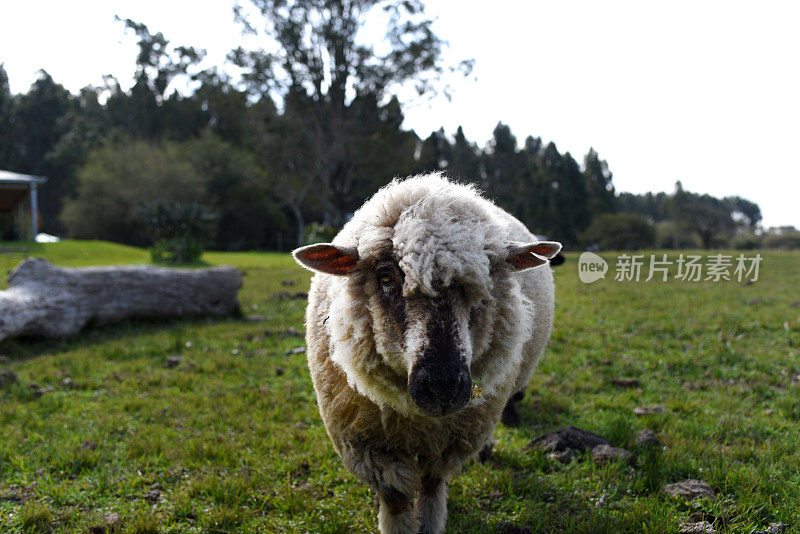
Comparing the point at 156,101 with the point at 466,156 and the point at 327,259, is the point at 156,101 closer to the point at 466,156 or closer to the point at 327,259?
the point at 466,156

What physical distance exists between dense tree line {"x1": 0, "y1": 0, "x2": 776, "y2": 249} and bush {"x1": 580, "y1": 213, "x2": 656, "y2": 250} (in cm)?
13

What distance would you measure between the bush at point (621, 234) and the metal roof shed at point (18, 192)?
31.2m

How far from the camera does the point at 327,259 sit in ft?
8.98

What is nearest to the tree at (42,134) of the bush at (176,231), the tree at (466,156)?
the tree at (466,156)

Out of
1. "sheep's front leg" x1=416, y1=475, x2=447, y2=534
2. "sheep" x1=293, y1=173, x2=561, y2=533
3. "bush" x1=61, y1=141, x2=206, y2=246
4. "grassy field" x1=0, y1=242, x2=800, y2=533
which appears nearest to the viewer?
"sheep" x1=293, y1=173, x2=561, y2=533

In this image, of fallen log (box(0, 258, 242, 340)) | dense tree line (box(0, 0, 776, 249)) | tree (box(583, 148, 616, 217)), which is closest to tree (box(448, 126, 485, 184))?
dense tree line (box(0, 0, 776, 249))

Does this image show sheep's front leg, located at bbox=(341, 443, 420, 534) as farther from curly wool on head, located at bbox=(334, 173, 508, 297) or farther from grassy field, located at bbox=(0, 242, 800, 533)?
curly wool on head, located at bbox=(334, 173, 508, 297)

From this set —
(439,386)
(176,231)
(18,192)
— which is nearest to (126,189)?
(18,192)

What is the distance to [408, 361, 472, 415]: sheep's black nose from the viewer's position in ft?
7.36

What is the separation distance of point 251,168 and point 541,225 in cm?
2250

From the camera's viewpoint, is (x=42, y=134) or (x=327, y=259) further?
(x=42, y=134)

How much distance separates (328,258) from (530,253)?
1125 mm

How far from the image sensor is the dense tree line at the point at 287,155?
25.6 metres

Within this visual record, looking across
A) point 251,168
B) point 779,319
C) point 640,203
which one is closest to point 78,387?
point 779,319
